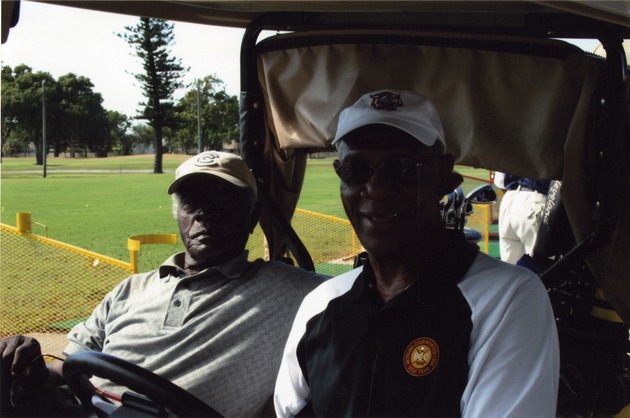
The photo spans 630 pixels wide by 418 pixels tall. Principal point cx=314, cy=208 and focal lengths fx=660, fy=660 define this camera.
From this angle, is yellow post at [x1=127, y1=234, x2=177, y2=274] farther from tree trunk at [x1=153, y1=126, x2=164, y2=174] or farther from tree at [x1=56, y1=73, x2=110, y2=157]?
tree trunk at [x1=153, y1=126, x2=164, y2=174]

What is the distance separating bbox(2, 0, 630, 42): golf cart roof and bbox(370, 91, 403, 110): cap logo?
1.00 ft

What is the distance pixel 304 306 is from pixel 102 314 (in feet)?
3.48

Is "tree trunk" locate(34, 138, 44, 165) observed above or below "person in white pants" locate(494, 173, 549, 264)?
below

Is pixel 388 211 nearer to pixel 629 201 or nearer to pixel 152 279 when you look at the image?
pixel 629 201

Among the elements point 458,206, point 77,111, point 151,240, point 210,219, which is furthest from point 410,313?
point 77,111

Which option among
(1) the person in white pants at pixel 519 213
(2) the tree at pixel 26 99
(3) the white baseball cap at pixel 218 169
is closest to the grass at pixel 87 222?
(3) the white baseball cap at pixel 218 169

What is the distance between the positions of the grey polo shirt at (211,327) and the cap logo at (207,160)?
0.36m

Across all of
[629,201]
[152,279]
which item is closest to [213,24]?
[152,279]

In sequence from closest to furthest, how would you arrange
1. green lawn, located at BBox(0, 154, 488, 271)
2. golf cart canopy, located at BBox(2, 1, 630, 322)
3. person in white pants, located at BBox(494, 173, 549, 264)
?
golf cart canopy, located at BBox(2, 1, 630, 322), person in white pants, located at BBox(494, 173, 549, 264), green lawn, located at BBox(0, 154, 488, 271)

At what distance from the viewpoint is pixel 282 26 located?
2.51 m

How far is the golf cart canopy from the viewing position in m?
2.05

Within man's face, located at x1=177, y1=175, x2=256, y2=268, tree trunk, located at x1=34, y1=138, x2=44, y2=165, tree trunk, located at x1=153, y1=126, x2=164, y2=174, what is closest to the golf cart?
man's face, located at x1=177, y1=175, x2=256, y2=268

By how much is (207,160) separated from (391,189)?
102 cm

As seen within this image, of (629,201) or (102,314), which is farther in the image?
(102,314)
